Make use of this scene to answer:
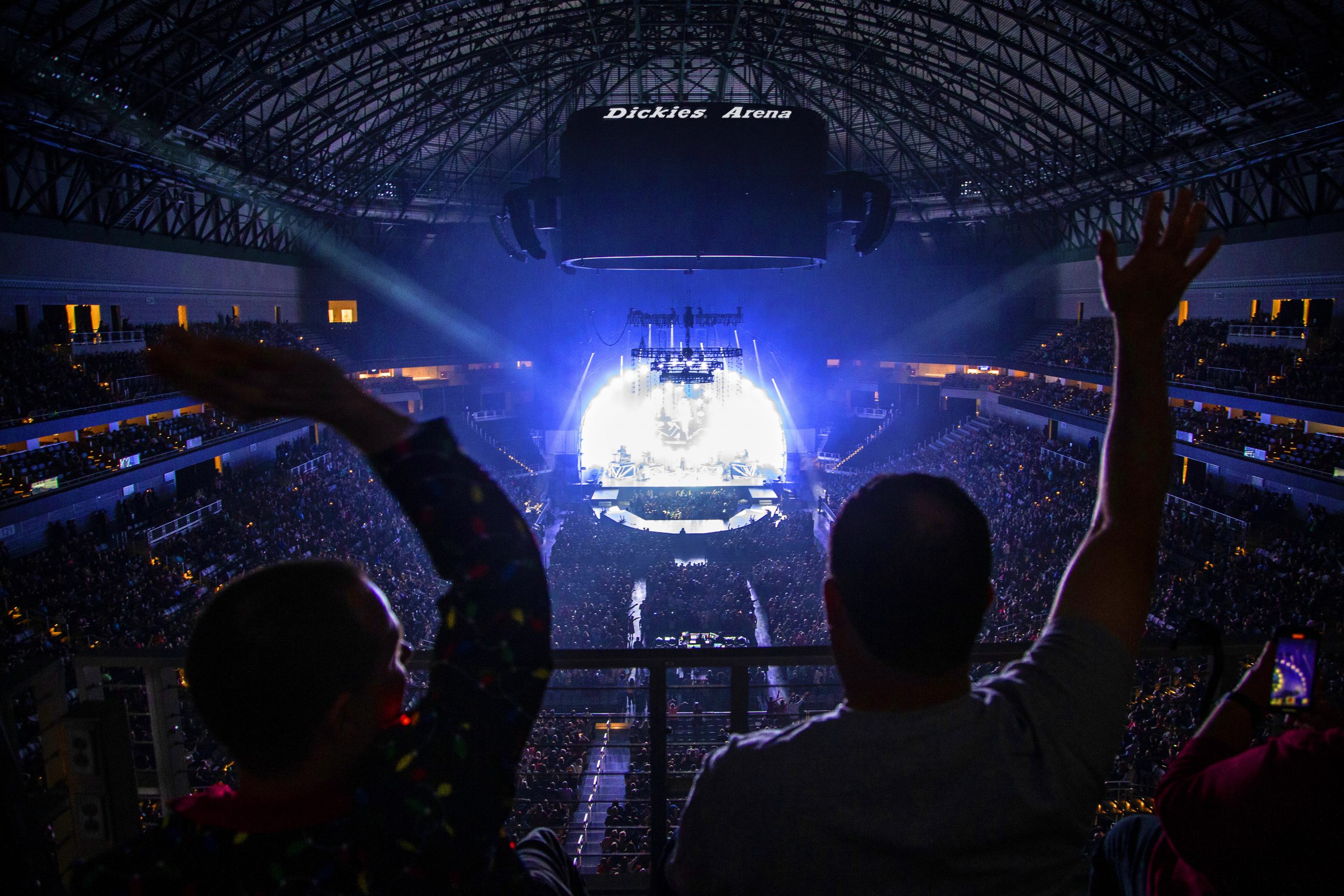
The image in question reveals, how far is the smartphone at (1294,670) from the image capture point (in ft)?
5.03

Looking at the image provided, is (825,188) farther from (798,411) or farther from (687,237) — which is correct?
(798,411)

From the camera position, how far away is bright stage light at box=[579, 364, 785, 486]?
27422mm

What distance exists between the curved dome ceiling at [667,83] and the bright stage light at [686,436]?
9.79m

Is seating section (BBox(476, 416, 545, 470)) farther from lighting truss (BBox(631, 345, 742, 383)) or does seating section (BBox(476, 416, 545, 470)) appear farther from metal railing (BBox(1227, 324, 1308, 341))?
metal railing (BBox(1227, 324, 1308, 341))

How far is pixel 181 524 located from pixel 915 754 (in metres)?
18.6

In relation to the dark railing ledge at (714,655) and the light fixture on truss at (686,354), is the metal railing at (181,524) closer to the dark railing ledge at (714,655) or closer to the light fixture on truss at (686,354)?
the light fixture on truss at (686,354)

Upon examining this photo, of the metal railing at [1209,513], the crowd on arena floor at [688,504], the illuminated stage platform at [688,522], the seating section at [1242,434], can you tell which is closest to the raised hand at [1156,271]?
the seating section at [1242,434]

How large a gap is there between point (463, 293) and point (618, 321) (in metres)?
7.08

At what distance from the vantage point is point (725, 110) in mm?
5605

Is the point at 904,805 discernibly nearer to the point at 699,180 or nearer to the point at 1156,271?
the point at 1156,271

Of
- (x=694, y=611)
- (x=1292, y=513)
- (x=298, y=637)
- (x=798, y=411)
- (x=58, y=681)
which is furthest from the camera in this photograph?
(x=798, y=411)

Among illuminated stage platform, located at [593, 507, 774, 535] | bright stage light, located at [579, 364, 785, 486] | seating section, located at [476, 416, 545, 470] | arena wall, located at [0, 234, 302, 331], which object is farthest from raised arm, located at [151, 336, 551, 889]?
seating section, located at [476, 416, 545, 470]

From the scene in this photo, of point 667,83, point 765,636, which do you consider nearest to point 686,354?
point 667,83

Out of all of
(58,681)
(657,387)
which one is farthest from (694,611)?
(657,387)
